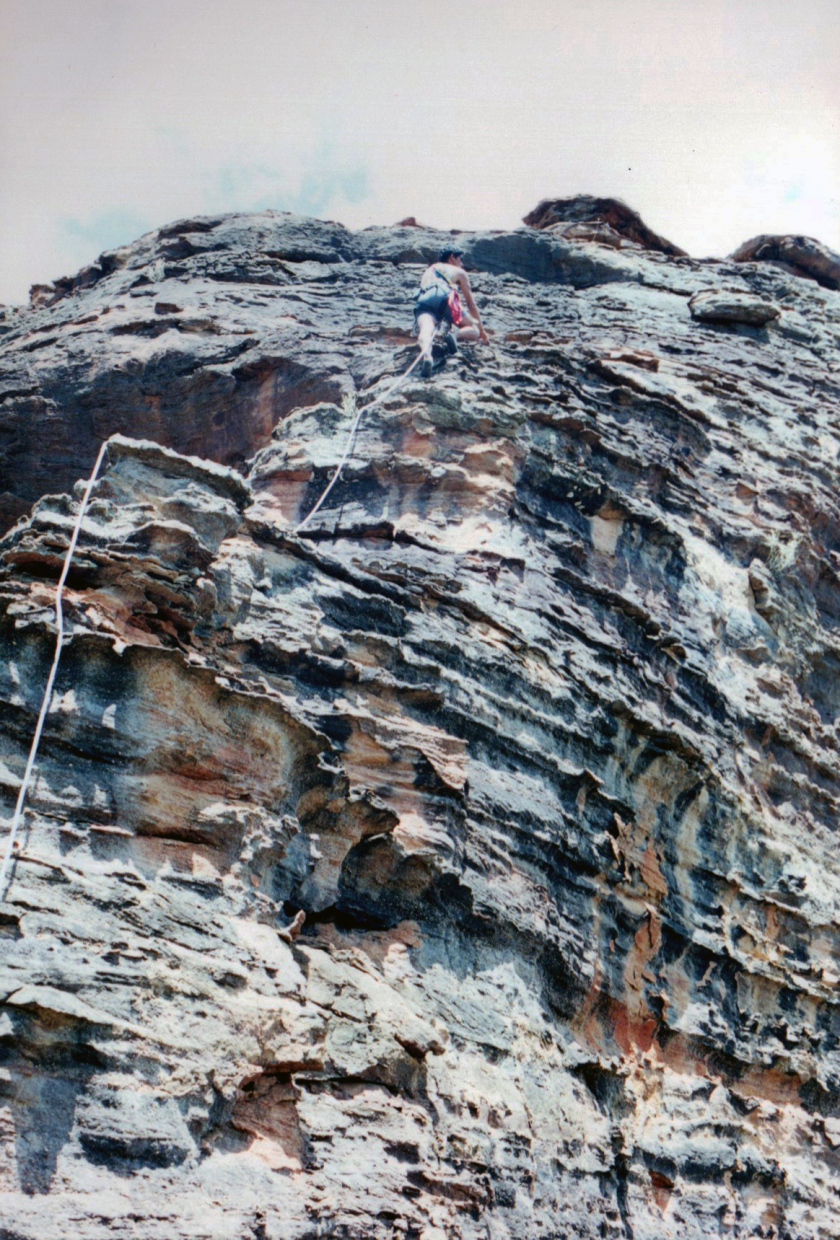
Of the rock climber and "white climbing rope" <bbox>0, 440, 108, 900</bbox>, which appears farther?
the rock climber

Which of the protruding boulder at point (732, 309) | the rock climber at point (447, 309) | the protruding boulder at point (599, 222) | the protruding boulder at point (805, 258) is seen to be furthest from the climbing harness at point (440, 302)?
the protruding boulder at point (805, 258)

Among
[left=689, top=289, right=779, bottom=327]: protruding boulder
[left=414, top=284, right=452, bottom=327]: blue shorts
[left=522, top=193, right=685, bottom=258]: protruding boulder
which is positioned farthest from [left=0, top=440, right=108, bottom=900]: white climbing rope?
[left=522, top=193, right=685, bottom=258]: protruding boulder

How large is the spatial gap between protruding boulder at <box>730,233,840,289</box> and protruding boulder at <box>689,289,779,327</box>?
335 centimetres

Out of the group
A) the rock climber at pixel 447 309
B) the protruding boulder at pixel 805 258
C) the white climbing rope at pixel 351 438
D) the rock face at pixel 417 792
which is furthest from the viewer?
the protruding boulder at pixel 805 258

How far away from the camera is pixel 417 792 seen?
8109 millimetres

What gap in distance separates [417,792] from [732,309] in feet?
34.2

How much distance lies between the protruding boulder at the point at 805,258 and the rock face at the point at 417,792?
17.2 feet

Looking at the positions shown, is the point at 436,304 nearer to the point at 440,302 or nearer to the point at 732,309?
the point at 440,302

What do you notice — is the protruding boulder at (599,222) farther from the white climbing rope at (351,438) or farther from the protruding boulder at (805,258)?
the white climbing rope at (351,438)

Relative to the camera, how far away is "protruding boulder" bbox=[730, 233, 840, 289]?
18969 millimetres

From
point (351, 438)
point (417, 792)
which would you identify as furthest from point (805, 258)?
point (417, 792)

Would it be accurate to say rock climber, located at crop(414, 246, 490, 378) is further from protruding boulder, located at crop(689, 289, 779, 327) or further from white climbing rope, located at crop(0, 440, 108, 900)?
white climbing rope, located at crop(0, 440, 108, 900)

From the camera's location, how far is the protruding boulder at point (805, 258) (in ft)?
62.2

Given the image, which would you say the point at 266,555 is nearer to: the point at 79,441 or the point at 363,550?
the point at 363,550
